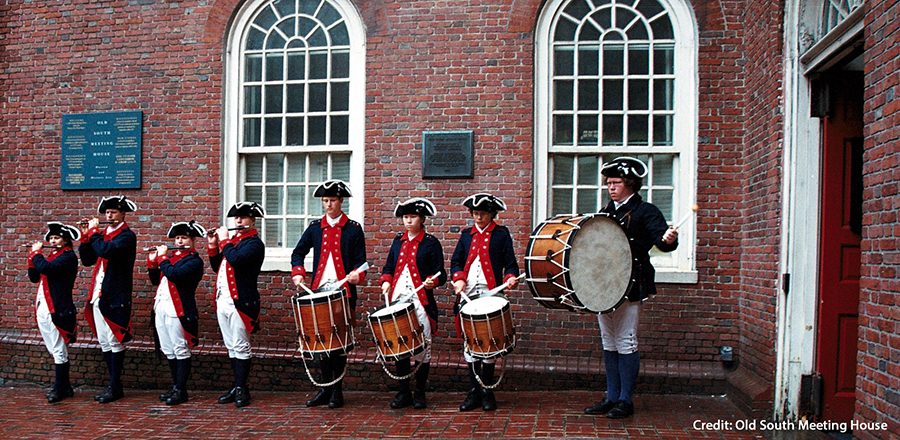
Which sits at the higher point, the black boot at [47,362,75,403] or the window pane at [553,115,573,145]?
the window pane at [553,115,573,145]

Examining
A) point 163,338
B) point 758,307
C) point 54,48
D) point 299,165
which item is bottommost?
point 163,338

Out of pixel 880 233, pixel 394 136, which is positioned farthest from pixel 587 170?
pixel 880 233

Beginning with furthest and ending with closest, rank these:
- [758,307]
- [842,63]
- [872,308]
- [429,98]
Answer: [429,98] < [758,307] < [842,63] < [872,308]

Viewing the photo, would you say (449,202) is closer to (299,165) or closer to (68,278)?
(299,165)

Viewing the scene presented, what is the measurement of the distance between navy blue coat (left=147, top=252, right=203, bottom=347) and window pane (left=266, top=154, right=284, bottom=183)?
147 centimetres

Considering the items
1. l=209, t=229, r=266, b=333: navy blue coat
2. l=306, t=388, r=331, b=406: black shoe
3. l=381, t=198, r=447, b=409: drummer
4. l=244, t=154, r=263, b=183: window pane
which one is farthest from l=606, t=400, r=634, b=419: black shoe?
l=244, t=154, r=263, b=183: window pane

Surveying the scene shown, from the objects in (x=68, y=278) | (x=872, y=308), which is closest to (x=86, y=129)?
(x=68, y=278)

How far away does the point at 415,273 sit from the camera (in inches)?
261

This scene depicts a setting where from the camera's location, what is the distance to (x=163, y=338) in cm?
729

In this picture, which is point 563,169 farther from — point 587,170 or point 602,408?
point 602,408

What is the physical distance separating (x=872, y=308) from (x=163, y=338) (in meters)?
6.17

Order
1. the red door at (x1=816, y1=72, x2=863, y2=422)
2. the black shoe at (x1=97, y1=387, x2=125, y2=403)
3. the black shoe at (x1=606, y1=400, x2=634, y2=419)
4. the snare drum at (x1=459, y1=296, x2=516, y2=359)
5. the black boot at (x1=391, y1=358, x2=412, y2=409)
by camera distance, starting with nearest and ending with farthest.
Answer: the red door at (x1=816, y1=72, x2=863, y2=422), the snare drum at (x1=459, y1=296, x2=516, y2=359), the black shoe at (x1=606, y1=400, x2=634, y2=419), the black boot at (x1=391, y1=358, x2=412, y2=409), the black shoe at (x1=97, y1=387, x2=125, y2=403)

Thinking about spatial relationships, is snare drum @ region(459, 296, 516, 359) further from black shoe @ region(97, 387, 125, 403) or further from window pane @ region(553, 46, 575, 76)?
black shoe @ region(97, 387, 125, 403)

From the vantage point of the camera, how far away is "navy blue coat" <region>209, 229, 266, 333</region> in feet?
22.4
